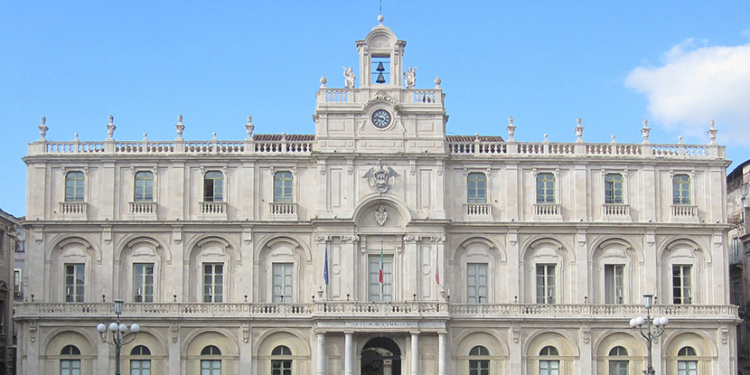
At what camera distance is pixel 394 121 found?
2285 inches

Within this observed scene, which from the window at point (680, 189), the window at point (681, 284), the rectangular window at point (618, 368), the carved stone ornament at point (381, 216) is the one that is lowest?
the rectangular window at point (618, 368)

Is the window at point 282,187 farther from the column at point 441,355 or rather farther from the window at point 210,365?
the column at point 441,355

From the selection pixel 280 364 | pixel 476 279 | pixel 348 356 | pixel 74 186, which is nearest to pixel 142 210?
pixel 74 186

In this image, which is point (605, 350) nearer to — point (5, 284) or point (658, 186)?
point (658, 186)

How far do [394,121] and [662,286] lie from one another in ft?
53.7

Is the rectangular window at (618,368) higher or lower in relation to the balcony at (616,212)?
lower

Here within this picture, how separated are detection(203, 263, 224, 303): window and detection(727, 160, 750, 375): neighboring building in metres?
29.4

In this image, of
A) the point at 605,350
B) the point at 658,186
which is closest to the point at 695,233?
the point at 658,186

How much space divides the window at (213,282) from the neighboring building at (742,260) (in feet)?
96.6

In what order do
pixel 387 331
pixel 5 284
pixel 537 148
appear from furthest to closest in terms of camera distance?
pixel 5 284 → pixel 537 148 → pixel 387 331

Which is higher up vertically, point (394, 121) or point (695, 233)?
point (394, 121)

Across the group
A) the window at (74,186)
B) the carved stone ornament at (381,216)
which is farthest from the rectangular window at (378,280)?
the window at (74,186)

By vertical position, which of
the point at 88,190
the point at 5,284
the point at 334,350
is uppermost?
the point at 88,190

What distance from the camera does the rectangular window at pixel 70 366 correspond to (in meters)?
56.9
